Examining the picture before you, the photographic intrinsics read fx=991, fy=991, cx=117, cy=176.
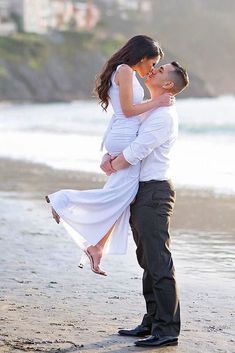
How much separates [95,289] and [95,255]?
4.65ft

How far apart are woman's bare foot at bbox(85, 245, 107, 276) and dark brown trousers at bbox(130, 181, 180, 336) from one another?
23 centimetres

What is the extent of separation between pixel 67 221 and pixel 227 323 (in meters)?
1.18

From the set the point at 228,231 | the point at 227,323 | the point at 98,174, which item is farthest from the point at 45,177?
the point at 227,323

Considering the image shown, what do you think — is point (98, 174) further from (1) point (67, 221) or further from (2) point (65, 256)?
(1) point (67, 221)

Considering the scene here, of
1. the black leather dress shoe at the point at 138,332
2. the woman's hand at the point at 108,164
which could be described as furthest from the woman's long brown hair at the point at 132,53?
the black leather dress shoe at the point at 138,332

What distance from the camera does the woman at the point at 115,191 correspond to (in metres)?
5.38

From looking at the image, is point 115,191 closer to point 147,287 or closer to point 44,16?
point 147,287

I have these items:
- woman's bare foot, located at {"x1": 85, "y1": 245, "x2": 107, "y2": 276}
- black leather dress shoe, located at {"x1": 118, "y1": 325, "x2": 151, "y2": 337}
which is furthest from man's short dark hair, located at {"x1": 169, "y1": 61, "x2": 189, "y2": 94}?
black leather dress shoe, located at {"x1": 118, "y1": 325, "x2": 151, "y2": 337}

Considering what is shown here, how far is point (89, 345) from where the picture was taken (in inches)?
208

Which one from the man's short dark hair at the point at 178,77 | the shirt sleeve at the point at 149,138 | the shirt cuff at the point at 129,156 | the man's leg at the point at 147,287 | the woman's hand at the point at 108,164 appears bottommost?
the man's leg at the point at 147,287

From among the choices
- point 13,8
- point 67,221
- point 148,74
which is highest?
point 13,8

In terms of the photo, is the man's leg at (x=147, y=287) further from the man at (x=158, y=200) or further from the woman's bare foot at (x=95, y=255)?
the woman's bare foot at (x=95, y=255)

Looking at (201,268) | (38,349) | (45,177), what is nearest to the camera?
(38,349)

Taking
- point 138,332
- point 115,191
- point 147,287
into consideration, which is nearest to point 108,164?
point 115,191
